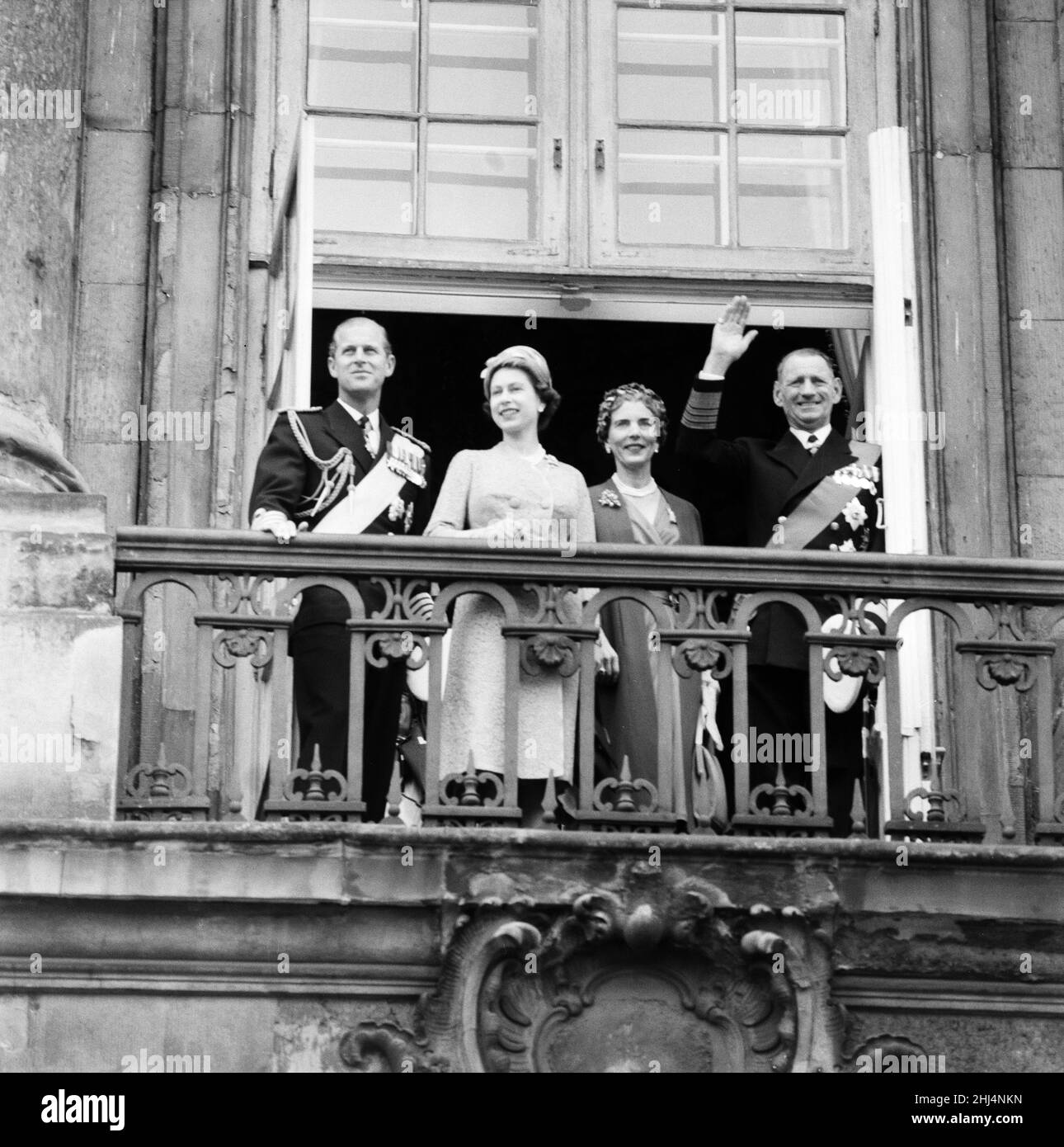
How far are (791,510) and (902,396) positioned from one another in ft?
2.79

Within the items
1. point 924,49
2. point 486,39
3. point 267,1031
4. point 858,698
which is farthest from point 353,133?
point 267,1031

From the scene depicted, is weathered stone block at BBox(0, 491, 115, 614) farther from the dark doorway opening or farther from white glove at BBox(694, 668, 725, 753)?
the dark doorway opening

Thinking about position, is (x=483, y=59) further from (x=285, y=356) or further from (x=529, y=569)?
(x=529, y=569)

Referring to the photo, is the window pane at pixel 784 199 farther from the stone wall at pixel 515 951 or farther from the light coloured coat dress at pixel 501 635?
the stone wall at pixel 515 951

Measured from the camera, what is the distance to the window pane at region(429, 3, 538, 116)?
11820mm

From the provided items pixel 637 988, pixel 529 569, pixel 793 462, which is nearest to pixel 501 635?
pixel 529 569

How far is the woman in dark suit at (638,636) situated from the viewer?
31.1 ft

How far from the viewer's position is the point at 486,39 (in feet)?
39.1

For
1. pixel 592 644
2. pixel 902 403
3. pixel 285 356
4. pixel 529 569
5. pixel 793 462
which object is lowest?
pixel 592 644

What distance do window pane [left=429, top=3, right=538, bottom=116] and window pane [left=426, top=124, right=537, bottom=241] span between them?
10 centimetres

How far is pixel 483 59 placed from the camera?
11.9 metres

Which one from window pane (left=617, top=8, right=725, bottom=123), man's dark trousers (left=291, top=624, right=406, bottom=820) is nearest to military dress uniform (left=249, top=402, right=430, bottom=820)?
man's dark trousers (left=291, top=624, right=406, bottom=820)
